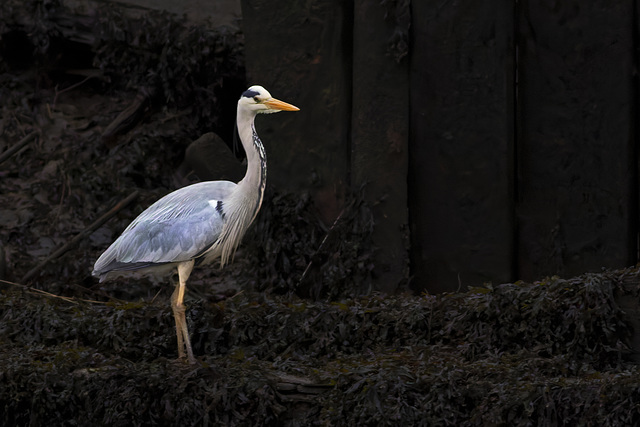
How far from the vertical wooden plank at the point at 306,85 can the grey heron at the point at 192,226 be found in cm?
130

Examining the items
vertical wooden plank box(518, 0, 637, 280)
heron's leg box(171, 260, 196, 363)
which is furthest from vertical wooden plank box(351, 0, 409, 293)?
heron's leg box(171, 260, 196, 363)

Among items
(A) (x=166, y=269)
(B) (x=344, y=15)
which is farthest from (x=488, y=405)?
(B) (x=344, y=15)

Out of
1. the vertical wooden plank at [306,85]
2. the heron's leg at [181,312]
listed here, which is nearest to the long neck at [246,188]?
the heron's leg at [181,312]

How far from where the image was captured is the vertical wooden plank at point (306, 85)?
7.43 m

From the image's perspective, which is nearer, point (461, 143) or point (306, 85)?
point (461, 143)

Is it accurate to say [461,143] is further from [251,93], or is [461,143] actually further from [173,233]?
[173,233]

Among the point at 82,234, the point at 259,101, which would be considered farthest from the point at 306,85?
the point at 82,234

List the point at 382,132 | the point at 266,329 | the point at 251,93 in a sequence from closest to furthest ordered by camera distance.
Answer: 1. the point at 251,93
2. the point at 266,329
3. the point at 382,132

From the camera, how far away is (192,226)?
6.10m

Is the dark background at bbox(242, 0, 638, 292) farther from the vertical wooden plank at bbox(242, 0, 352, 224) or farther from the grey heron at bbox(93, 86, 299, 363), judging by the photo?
the grey heron at bbox(93, 86, 299, 363)

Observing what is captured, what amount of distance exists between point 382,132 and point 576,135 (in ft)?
3.87

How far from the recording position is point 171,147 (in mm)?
9984

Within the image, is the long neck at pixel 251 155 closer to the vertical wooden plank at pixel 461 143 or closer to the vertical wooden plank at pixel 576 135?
the vertical wooden plank at pixel 461 143

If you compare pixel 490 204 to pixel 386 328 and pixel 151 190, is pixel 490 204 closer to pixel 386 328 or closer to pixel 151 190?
pixel 386 328
